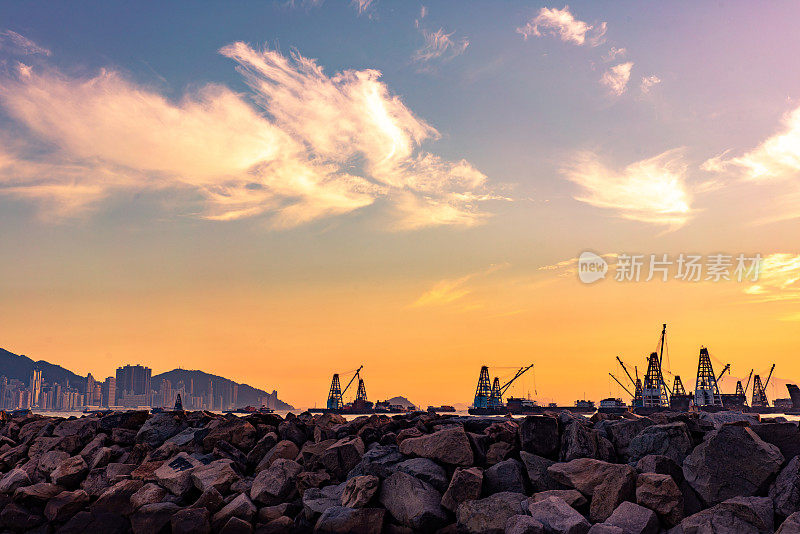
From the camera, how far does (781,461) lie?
17641 millimetres

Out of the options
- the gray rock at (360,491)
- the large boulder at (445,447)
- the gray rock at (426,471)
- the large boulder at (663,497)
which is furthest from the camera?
the large boulder at (445,447)

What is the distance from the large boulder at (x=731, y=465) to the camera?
17.4 metres

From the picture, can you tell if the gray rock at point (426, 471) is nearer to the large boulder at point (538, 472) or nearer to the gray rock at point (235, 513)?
the large boulder at point (538, 472)

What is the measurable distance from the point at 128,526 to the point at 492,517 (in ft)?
44.2

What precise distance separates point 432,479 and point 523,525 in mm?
4534

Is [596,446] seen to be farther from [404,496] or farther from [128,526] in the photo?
[128,526]

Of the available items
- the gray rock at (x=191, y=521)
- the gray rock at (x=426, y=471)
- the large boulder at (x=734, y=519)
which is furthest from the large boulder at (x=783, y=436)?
the gray rock at (x=191, y=521)

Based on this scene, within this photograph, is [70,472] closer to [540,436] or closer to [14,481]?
[14,481]

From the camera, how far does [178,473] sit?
24.2 meters

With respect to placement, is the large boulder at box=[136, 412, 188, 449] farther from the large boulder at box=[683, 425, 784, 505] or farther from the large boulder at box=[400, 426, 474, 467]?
the large boulder at box=[683, 425, 784, 505]

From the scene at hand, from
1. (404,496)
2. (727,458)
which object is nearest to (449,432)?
(404,496)

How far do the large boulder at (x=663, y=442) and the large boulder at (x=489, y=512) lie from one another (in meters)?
4.61

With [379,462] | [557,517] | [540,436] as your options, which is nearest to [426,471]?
[379,462]

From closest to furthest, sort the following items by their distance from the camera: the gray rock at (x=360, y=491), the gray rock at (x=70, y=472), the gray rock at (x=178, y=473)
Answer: the gray rock at (x=360, y=491) < the gray rock at (x=178, y=473) < the gray rock at (x=70, y=472)
